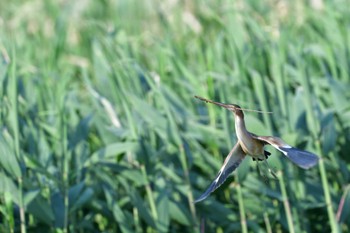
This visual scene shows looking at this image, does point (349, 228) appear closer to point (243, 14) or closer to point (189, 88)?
point (189, 88)

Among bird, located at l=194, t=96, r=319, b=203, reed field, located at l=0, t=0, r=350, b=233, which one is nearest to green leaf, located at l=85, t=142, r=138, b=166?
reed field, located at l=0, t=0, r=350, b=233

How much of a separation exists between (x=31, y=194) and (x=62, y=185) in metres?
0.14

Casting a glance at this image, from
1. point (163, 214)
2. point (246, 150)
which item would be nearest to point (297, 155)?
point (246, 150)

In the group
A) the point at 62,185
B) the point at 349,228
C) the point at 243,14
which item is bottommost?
the point at 349,228

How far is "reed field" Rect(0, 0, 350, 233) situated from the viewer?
5.64 ft

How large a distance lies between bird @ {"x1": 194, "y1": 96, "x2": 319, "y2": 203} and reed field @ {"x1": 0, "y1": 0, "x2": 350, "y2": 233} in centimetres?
45

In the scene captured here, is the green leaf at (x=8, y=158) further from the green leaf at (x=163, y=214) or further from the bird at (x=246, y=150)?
the bird at (x=246, y=150)

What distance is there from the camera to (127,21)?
3467 millimetres

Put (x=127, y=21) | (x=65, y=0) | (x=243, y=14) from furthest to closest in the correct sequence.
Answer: (x=65, y=0) → (x=127, y=21) → (x=243, y=14)

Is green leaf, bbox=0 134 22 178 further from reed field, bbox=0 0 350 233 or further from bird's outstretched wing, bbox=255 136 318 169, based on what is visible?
bird's outstretched wing, bbox=255 136 318 169

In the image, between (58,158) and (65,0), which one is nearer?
(58,158)

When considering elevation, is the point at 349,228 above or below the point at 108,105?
below

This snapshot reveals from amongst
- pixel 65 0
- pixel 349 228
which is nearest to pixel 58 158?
pixel 349 228

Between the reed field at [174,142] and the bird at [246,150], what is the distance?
45 centimetres
